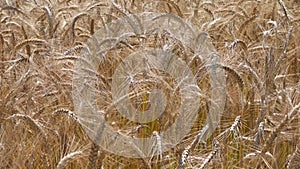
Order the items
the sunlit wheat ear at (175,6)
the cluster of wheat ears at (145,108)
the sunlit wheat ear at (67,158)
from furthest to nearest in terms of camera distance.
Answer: the sunlit wheat ear at (175,6) → the cluster of wheat ears at (145,108) → the sunlit wheat ear at (67,158)

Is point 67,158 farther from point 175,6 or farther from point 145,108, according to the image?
point 175,6

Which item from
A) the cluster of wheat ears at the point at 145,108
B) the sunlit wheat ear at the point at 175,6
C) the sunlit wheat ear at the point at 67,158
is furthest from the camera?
the sunlit wheat ear at the point at 175,6

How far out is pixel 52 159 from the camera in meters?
1.59

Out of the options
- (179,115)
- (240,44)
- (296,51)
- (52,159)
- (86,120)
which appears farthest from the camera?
(296,51)

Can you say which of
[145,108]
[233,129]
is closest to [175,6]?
[145,108]

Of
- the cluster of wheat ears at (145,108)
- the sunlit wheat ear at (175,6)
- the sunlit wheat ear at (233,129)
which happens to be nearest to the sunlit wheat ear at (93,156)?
the cluster of wheat ears at (145,108)

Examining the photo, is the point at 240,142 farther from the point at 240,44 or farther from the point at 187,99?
the point at 240,44

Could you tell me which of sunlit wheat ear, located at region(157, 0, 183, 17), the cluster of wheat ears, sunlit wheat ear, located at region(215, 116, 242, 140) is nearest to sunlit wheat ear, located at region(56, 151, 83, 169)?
the cluster of wheat ears

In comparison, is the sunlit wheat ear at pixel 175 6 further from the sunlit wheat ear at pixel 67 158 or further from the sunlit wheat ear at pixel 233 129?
the sunlit wheat ear at pixel 67 158

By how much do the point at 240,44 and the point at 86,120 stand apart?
983 mm

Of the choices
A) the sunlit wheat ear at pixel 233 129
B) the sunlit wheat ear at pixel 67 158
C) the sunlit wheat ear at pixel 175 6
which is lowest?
the sunlit wheat ear at pixel 67 158

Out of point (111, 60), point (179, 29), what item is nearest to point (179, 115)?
point (111, 60)

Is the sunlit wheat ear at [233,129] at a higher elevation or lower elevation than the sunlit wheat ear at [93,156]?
higher

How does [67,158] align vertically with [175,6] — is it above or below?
below
